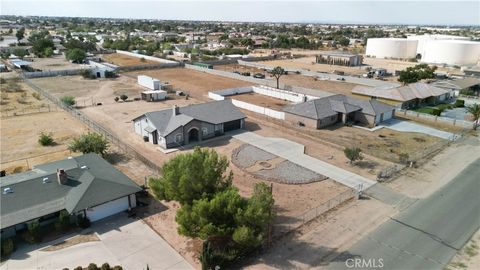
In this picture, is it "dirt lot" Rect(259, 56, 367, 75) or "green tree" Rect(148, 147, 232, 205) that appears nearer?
"green tree" Rect(148, 147, 232, 205)

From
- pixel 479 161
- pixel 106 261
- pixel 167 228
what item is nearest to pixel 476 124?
pixel 479 161

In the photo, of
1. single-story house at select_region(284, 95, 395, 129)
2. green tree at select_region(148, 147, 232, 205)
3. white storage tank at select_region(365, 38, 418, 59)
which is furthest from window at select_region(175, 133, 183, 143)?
white storage tank at select_region(365, 38, 418, 59)

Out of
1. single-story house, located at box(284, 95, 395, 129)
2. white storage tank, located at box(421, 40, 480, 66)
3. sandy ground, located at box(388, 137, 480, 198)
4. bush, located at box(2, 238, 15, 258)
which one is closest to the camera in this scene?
bush, located at box(2, 238, 15, 258)

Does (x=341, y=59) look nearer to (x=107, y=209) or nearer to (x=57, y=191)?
(x=107, y=209)

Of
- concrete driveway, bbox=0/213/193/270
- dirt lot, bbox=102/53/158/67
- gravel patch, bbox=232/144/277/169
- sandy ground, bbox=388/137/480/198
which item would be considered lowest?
concrete driveway, bbox=0/213/193/270

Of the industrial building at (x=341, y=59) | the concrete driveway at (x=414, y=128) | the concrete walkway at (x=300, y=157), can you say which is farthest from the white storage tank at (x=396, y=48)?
the concrete walkway at (x=300, y=157)

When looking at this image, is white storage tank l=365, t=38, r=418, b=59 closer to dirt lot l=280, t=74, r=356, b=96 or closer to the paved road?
dirt lot l=280, t=74, r=356, b=96

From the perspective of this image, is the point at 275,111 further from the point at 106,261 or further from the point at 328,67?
the point at 328,67

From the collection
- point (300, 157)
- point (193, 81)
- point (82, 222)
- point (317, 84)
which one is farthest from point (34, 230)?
point (317, 84)

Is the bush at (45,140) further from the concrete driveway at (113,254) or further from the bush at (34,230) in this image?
the concrete driveway at (113,254)
